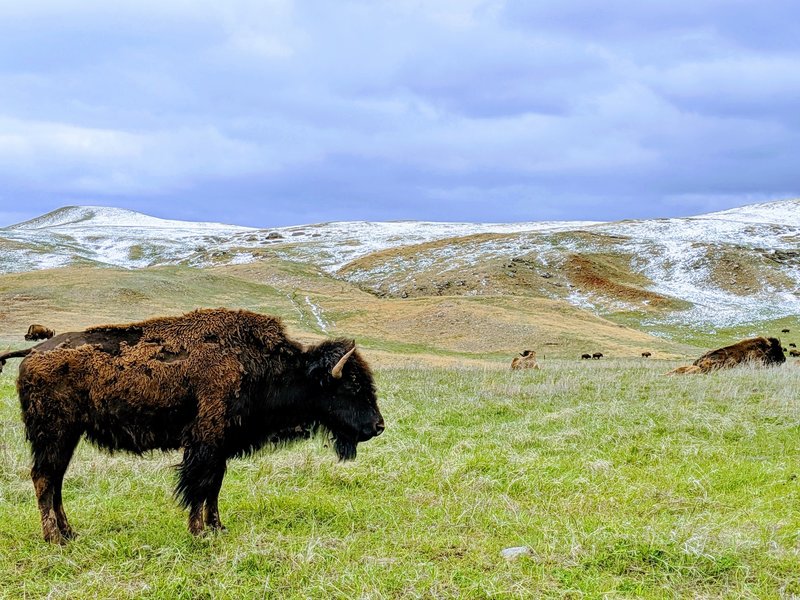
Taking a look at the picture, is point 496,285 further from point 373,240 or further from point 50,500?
point 50,500

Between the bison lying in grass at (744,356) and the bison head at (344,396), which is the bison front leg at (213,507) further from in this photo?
the bison lying in grass at (744,356)

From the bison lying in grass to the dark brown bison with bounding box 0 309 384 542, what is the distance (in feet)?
54.5

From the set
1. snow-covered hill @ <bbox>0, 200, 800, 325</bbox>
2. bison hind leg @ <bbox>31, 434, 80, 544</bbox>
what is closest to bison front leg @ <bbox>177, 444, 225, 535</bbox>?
bison hind leg @ <bbox>31, 434, 80, 544</bbox>

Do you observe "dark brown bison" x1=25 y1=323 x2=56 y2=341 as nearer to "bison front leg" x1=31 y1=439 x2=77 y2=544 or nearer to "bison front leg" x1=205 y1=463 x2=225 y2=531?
"bison front leg" x1=31 y1=439 x2=77 y2=544

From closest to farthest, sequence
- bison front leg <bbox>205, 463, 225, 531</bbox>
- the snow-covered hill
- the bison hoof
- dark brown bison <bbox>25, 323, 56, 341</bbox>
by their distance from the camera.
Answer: the bison hoof → bison front leg <bbox>205, 463, 225, 531</bbox> → dark brown bison <bbox>25, 323, 56, 341</bbox> → the snow-covered hill

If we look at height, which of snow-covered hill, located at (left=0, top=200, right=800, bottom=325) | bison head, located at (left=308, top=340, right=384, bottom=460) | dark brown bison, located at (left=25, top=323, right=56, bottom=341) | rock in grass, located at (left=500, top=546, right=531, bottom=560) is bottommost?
dark brown bison, located at (left=25, top=323, right=56, bottom=341)

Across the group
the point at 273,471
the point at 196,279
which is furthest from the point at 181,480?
the point at 196,279

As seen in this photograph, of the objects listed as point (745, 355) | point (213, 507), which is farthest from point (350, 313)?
point (213, 507)

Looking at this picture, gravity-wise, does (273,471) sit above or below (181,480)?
below

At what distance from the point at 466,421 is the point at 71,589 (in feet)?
27.3

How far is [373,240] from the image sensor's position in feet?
375

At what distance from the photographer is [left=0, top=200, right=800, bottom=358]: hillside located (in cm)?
4562

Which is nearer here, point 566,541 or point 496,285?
point 566,541

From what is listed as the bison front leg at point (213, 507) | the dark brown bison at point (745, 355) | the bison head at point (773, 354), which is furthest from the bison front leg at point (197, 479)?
the bison head at point (773, 354)
